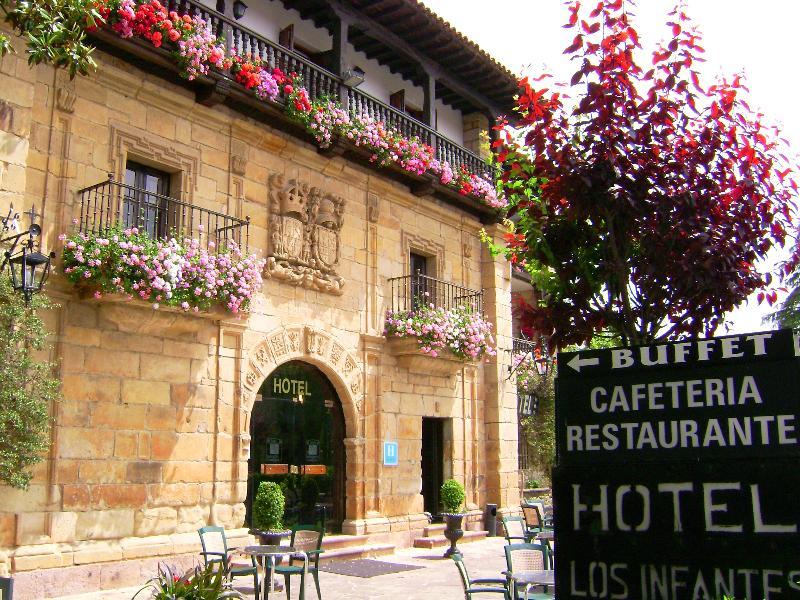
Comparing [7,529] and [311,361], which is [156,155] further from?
[7,529]

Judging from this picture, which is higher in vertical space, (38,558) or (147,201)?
(147,201)

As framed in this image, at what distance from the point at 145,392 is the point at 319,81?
563 centimetres

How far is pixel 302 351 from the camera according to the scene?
39.4ft

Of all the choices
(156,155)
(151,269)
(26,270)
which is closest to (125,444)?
(151,269)

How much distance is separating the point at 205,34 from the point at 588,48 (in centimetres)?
726

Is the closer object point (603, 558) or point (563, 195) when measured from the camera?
point (603, 558)

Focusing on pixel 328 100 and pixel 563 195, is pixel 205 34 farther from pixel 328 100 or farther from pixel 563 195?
pixel 563 195

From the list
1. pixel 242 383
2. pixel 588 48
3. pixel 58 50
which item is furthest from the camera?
pixel 242 383

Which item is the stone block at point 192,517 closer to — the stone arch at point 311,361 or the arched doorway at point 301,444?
the arched doorway at point 301,444

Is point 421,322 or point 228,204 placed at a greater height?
point 228,204

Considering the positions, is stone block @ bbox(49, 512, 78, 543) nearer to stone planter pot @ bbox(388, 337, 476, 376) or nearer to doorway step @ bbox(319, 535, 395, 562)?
doorway step @ bbox(319, 535, 395, 562)

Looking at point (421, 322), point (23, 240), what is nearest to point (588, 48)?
point (23, 240)

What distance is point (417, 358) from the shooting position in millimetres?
13508

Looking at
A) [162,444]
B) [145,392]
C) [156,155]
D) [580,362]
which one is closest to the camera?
[580,362]
